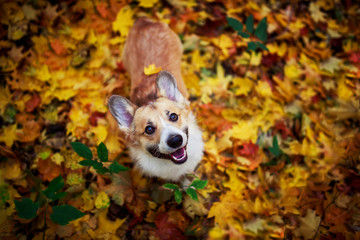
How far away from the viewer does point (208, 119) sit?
12.0 feet

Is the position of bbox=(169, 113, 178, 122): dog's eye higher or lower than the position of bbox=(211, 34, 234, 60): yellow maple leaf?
lower

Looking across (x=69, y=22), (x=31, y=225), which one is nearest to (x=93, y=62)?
(x=69, y=22)

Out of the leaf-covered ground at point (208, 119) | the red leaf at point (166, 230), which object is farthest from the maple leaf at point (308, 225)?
the red leaf at point (166, 230)

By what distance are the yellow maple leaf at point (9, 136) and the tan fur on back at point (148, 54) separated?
1.91m

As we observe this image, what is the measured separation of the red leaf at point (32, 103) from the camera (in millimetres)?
3558

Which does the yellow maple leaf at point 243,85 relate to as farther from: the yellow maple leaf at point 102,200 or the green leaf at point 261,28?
the yellow maple leaf at point 102,200

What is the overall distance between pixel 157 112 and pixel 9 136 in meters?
2.47

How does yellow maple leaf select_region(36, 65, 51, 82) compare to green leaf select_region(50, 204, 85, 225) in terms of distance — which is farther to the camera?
yellow maple leaf select_region(36, 65, 51, 82)

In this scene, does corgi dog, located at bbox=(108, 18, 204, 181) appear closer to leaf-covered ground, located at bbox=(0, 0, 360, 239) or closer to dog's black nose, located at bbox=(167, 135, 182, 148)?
dog's black nose, located at bbox=(167, 135, 182, 148)

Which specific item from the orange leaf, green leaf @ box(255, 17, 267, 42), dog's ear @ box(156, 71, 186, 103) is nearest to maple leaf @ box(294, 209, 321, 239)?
dog's ear @ box(156, 71, 186, 103)

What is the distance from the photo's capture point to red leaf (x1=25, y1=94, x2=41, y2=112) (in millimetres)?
3558

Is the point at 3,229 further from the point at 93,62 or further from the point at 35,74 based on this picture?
the point at 93,62

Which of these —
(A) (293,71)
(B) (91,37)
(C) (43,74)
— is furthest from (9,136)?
(A) (293,71)

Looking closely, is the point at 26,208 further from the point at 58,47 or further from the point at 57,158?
the point at 58,47
